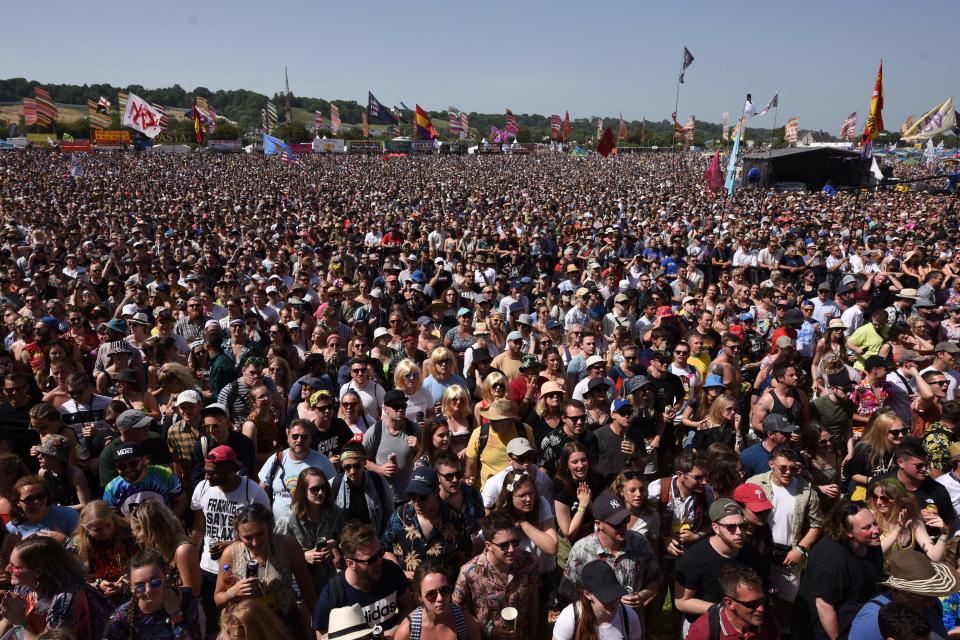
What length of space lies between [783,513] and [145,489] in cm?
424

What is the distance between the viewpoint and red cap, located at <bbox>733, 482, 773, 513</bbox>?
3.68m

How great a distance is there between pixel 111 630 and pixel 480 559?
6.00 feet

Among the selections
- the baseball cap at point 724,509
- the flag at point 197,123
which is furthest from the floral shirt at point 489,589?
the flag at point 197,123

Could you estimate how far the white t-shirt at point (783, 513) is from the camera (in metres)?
4.03

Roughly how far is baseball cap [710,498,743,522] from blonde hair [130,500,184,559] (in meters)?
3.10

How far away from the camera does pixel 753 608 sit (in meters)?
2.89

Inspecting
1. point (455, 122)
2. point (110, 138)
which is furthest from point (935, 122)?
point (110, 138)

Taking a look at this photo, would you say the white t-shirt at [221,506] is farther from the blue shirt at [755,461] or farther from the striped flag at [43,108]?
the striped flag at [43,108]

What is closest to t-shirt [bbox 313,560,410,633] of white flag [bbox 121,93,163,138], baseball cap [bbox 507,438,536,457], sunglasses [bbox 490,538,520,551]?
sunglasses [bbox 490,538,520,551]

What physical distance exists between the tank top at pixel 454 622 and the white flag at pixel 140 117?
92.8ft

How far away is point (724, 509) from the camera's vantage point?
3482 mm

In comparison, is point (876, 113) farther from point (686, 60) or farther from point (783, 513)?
point (686, 60)

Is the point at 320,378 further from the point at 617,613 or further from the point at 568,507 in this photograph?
the point at 617,613

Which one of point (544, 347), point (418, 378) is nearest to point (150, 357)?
point (418, 378)
